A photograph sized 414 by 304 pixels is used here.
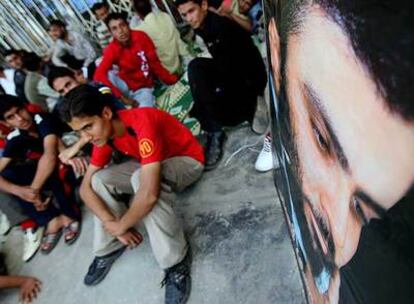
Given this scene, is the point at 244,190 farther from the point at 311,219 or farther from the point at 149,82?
the point at 149,82

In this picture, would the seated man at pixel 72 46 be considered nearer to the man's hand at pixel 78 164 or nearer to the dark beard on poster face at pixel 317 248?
the man's hand at pixel 78 164

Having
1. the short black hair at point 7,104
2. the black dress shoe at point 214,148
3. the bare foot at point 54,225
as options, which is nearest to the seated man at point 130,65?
the short black hair at point 7,104

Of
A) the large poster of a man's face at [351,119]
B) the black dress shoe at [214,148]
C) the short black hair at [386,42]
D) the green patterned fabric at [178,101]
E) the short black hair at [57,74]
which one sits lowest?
the green patterned fabric at [178,101]

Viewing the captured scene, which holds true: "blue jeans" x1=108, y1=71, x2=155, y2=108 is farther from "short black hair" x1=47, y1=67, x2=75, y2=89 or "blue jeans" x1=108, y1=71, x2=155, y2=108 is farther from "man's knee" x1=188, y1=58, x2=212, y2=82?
"man's knee" x1=188, y1=58, x2=212, y2=82

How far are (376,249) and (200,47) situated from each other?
376 cm

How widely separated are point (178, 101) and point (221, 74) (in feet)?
3.52

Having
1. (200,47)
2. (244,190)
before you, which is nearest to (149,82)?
(200,47)

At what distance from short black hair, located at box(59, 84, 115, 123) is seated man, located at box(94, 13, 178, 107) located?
5.04 ft

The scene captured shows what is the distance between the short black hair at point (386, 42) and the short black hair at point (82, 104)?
Answer: 145 cm

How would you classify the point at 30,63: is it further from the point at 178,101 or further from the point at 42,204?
the point at 42,204

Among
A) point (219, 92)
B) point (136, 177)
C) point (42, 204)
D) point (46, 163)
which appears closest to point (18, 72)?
point (46, 163)

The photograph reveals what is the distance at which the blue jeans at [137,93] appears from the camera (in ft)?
11.4

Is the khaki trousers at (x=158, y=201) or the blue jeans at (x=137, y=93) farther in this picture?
the blue jeans at (x=137, y=93)

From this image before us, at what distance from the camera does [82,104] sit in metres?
1.74
